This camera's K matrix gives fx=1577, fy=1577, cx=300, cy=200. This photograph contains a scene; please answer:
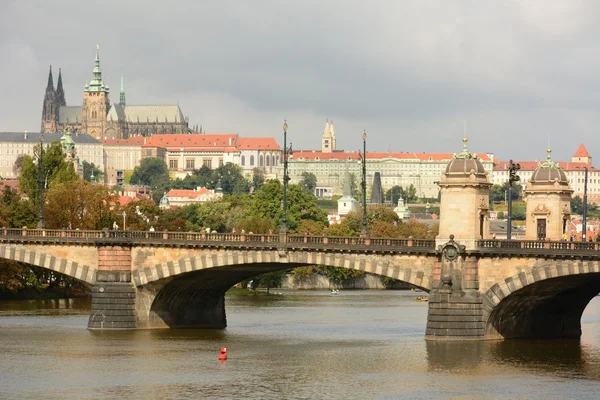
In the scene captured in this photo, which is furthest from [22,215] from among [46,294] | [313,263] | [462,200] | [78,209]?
[462,200]

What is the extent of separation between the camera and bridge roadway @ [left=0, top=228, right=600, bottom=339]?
235ft

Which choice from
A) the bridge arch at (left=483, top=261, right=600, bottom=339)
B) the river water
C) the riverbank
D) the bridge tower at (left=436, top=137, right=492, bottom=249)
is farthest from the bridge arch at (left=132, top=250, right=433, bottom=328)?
the riverbank

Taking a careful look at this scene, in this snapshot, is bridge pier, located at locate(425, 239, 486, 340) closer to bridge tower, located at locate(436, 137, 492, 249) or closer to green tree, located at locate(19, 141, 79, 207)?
bridge tower, located at locate(436, 137, 492, 249)

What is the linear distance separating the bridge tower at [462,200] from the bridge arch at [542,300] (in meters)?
2.95

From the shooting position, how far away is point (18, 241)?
85000 millimetres

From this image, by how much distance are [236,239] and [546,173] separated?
54.9 feet

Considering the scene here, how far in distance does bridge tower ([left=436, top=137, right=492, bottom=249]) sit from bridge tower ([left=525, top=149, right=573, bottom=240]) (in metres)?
9.31

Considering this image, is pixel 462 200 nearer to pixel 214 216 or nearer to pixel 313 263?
pixel 313 263

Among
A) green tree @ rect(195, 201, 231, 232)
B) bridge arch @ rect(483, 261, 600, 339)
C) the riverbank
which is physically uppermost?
green tree @ rect(195, 201, 231, 232)

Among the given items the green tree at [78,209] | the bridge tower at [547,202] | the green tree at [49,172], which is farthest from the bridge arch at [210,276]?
the green tree at [49,172]

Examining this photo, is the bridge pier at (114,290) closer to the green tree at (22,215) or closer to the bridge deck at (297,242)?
the bridge deck at (297,242)

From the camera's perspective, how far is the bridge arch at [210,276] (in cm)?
7506

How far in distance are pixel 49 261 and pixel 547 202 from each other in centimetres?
2657

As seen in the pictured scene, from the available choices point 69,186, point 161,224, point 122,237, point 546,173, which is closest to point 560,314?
point 546,173
